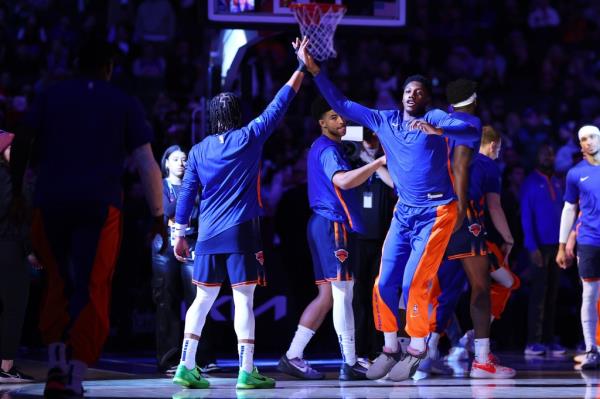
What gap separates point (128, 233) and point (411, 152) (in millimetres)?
5242

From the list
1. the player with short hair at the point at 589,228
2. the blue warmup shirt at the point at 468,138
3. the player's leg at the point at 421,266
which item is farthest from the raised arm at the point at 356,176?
the player with short hair at the point at 589,228

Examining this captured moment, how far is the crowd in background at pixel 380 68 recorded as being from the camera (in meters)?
15.0

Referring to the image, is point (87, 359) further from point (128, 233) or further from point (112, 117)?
point (128, 233)

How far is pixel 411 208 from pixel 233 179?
55.3 inches

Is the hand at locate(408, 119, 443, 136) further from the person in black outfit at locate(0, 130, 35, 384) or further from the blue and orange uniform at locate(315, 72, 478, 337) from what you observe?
the person in black outfit at locate(0, 130, 35, 384)

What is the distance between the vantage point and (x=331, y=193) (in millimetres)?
9375

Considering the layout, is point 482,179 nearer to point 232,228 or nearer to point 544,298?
point 232,228

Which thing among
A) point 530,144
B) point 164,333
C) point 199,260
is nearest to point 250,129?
point 199,260

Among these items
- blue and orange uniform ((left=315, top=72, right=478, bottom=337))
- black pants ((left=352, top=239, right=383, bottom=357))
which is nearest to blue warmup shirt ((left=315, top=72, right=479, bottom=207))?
blue and orange uniform ((left=315, top=72, right=478, bottom=337))

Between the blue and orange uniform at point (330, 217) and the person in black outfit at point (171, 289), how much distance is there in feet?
3.92

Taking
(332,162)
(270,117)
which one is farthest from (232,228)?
(332,162)

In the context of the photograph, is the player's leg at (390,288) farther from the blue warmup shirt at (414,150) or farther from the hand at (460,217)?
the hand at (460,217)

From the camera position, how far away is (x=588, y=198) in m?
11.1

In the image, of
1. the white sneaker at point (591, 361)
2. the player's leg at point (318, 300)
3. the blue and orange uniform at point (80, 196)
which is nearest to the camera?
the blue and orange uniform at point (80, 196)
